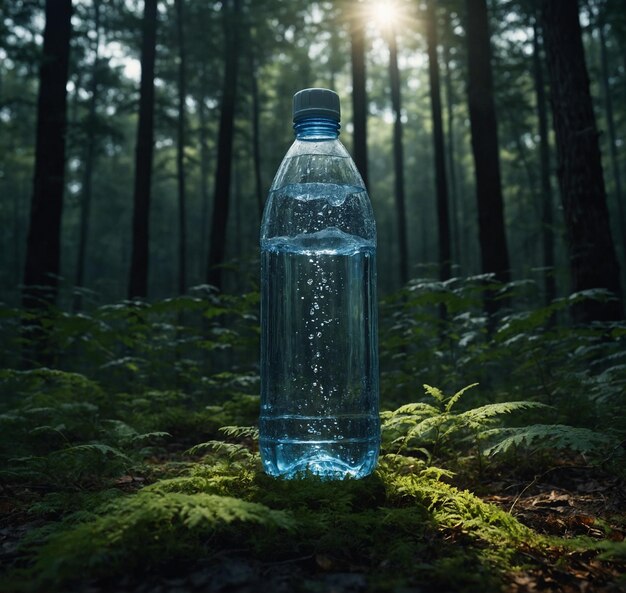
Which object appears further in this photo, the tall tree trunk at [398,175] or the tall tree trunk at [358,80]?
the tall tree trunk at [398,175]

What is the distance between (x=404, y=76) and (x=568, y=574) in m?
43.8

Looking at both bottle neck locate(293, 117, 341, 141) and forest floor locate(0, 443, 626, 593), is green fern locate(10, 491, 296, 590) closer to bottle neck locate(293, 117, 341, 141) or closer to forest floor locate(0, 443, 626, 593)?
forest floor locate(0, 443, 626, 593)

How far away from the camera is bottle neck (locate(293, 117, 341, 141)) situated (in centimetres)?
308

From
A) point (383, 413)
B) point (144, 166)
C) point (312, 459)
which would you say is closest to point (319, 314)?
point (383, 413)

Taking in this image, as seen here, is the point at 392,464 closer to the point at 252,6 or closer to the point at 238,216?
the point at 252,6

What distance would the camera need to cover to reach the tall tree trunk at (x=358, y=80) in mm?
13398

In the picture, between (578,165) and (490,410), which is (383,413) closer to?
(490,410)

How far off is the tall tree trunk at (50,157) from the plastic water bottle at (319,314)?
246 inches

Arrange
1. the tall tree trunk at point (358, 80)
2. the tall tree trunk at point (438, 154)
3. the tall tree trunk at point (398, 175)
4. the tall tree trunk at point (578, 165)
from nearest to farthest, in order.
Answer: the tall tree trunk at point (578, 165), the tall tree trunk at point (358, 80), the tall tree trunk at point (438, 154), the tall tree trunk at point (398, 175)

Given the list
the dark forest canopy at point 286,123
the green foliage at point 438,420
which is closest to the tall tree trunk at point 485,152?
the dark forest canopy at point 286,123

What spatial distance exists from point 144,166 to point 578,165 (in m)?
9.72

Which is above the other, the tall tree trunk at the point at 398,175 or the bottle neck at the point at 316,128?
the tall tree trunk at the point at 398,175

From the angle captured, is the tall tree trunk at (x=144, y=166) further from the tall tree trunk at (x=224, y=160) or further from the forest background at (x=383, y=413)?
the tall tree trunk at (x=224, y=160)

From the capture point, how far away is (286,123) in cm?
3588
